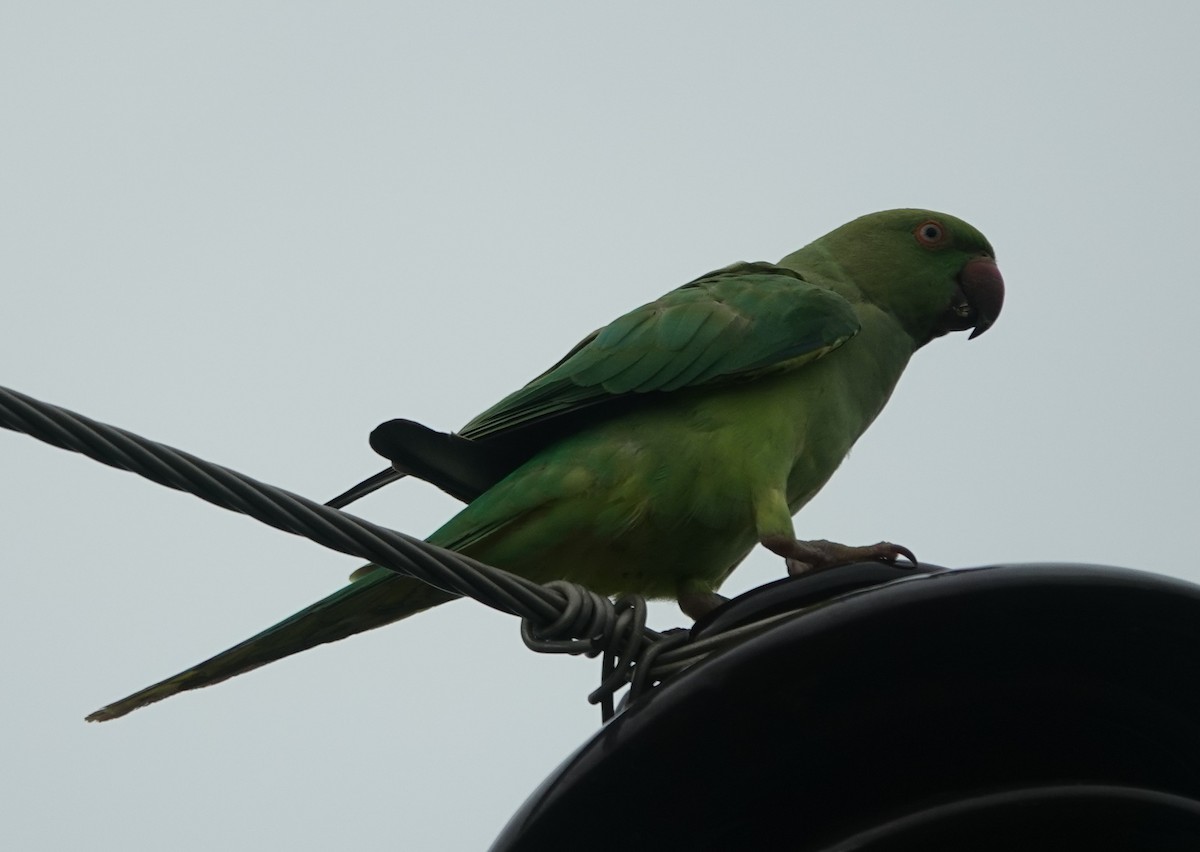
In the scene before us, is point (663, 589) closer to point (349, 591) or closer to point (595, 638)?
point (349, 591)

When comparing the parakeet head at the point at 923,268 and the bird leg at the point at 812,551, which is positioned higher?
the parakeet head at the point at 923,268

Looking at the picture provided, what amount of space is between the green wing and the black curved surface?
2008 mm

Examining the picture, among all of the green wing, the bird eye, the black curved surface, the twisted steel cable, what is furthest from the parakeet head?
the black curved surface

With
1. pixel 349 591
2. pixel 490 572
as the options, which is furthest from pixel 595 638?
pixel 349 591

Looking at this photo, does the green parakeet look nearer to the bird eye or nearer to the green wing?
the green wing

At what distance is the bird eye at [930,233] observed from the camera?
498 centimetres

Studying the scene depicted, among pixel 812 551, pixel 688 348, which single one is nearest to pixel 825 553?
Answer: pixel 812 551

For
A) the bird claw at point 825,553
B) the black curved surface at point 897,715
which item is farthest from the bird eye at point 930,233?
the black curved surface at point 897,715

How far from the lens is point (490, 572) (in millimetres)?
2496

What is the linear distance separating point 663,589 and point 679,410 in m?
0.60

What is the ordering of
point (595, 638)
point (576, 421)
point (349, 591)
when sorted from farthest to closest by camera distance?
point (576, 421)
point (349, 591)
point (595, 638)

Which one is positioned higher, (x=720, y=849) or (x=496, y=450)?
(x=496, y=450)

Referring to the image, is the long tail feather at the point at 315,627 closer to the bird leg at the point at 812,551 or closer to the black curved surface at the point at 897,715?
the bird leg at the point at 812,551

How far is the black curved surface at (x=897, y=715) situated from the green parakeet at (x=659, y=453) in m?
1.33
